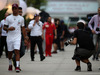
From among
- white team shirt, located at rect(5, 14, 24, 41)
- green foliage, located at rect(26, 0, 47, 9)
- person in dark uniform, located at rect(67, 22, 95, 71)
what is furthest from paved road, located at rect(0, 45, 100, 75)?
green foliage, located at rect(26, 0, 47, 9)

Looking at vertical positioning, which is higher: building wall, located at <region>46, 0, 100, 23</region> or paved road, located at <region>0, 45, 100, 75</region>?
building wall, located at <region>46, 0, 100, 23</region>

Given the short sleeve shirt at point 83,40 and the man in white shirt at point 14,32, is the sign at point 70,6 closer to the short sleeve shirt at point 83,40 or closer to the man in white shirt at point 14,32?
the short sleeve shirt at point 83,40

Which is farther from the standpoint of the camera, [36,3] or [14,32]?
A: [36,3]

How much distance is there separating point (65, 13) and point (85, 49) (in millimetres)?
72174

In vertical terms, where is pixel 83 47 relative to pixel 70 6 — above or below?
below

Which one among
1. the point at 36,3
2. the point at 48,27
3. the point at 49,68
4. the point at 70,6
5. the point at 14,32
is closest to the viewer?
the point at 14,32

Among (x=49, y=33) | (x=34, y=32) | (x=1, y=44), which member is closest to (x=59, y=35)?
(x=49, y=33)

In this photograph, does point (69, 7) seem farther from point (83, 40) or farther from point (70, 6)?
point (83, 40)

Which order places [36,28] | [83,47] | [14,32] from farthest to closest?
1. [36,28]
2. [83,47]
3. [14,32]

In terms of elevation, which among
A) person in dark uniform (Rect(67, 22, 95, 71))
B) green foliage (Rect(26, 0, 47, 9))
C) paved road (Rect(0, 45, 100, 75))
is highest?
green foliage (Rect(26, 0, 47, 9))

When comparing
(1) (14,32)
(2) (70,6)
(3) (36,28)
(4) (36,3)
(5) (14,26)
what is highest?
(4) (36,3)

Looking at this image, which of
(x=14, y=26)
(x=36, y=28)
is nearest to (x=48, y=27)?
(x=36, y=28)

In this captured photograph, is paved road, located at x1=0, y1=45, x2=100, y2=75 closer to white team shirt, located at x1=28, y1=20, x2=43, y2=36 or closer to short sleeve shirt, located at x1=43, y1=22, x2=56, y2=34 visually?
white team shirt, located at x1=28, y1=20, x2=43, y2=36

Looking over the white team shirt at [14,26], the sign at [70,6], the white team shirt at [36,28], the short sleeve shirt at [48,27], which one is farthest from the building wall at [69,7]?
the white team shirt at [14,26]
